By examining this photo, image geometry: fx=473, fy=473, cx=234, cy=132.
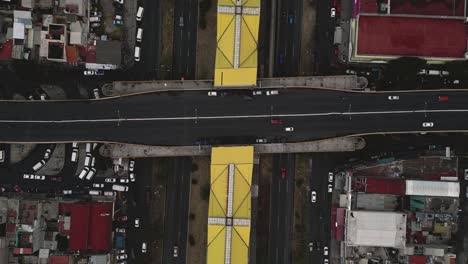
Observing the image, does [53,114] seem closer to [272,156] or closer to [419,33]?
[272,156]

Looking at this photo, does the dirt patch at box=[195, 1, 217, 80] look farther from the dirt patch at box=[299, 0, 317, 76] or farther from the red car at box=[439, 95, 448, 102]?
the red car at box=[439, 95, 448, 102]

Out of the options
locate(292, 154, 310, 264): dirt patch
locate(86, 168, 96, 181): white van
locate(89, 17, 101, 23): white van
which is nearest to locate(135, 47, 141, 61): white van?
locate(89, 17, 101, 23): white van

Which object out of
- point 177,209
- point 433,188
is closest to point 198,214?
point 177,209

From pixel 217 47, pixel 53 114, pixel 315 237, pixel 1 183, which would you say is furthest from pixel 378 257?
pixel 1 183

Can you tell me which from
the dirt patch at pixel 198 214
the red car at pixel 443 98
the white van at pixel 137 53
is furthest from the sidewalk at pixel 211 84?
the dirt patch at pixel 198 214

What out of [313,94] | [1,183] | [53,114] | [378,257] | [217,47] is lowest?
[378,257]

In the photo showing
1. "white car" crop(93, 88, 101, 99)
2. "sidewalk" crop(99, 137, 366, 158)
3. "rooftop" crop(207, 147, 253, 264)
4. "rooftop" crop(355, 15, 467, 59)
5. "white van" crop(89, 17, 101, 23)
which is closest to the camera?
"rooftop" crop(207, 147, 253, 264)
